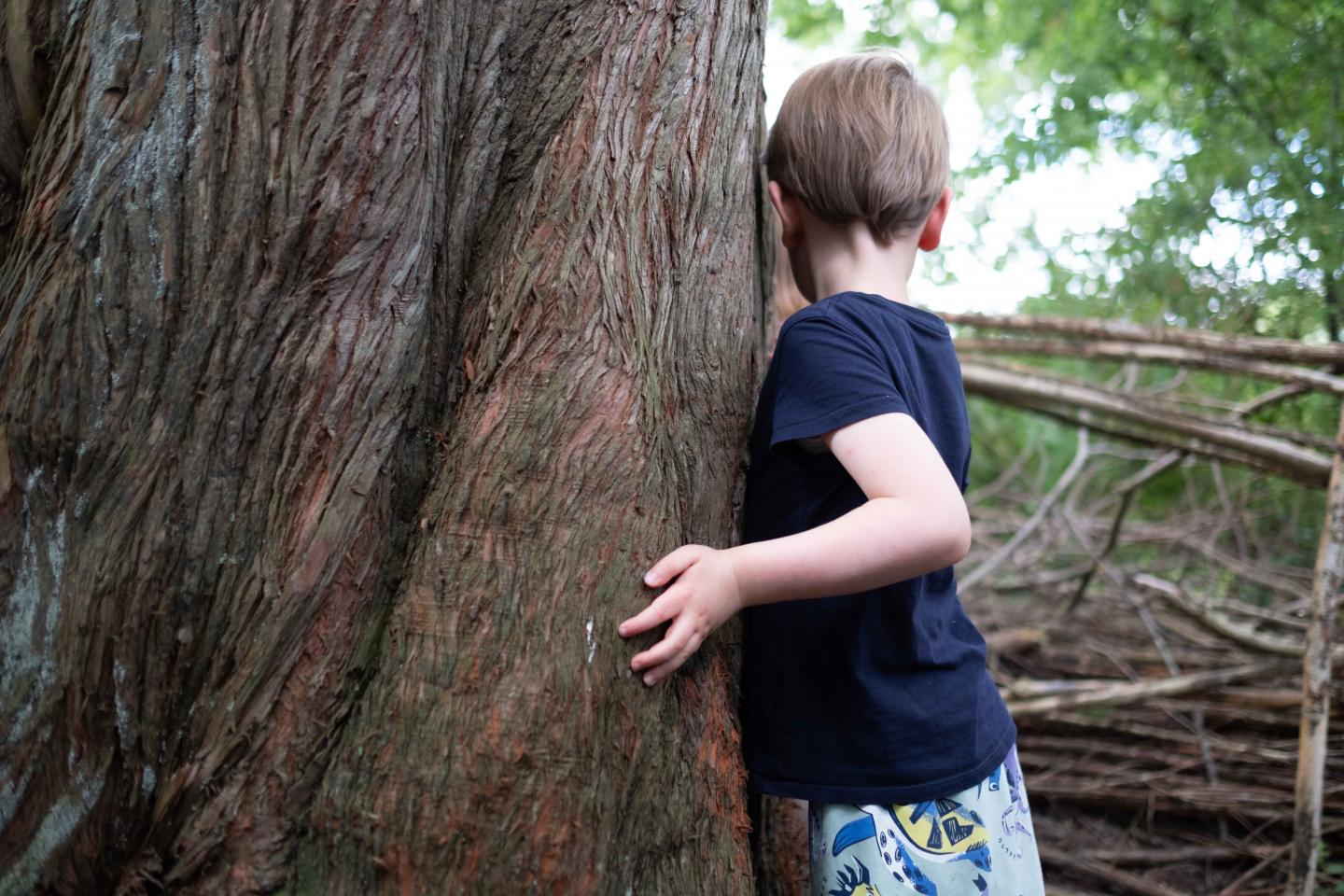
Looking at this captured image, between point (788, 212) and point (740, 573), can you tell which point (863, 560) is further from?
point (788, 212)

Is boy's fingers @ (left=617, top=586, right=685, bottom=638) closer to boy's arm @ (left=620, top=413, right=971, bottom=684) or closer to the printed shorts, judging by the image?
boy's arm @ (left=620, top=413, right=971, bottom=684)

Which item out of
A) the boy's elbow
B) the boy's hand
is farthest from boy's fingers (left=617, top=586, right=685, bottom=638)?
the boy's elbow

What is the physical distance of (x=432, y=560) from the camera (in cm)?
135

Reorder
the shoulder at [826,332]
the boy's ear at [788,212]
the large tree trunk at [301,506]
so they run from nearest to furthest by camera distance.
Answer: the large tree trunk at [301,506] < the shoulder at [826,332] < the boy's ear at [788,212]

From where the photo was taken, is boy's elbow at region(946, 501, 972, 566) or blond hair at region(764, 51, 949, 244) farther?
blond hair at region(764, 51, 949, 244)

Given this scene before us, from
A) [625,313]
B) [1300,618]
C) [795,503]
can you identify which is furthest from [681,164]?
[1300,618]

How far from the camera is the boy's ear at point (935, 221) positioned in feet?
6.05

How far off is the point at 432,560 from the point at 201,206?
0.61m

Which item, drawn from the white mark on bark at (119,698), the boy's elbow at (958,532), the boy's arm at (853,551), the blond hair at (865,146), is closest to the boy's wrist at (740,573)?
the boy's arm at (853,551)

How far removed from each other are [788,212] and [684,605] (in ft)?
2.77

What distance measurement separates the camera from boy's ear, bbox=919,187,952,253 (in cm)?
184

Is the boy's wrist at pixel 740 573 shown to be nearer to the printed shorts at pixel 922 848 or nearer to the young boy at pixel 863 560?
the young boy at pixel 863 560

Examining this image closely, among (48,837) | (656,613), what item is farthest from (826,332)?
(48,837)

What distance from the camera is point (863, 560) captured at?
139cm
